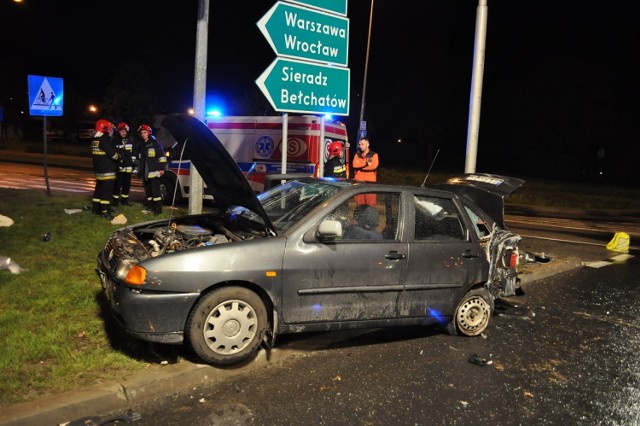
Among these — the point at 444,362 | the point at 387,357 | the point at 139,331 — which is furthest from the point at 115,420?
the point at 444,362

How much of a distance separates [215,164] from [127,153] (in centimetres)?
649

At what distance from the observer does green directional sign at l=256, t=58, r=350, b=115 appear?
7043mm

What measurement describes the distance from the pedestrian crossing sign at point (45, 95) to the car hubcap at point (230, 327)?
8.81 meters

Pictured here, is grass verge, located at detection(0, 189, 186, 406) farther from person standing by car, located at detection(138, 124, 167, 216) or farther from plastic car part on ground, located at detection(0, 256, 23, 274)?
person standing by car, located at detection(138, 124, 167, 216)

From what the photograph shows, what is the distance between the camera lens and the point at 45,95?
11.3 meters

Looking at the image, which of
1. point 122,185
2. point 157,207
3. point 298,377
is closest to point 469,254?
point 298,377

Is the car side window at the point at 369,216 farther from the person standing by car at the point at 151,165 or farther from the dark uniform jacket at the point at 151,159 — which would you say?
the dark uniform jacket at the point at 151,159

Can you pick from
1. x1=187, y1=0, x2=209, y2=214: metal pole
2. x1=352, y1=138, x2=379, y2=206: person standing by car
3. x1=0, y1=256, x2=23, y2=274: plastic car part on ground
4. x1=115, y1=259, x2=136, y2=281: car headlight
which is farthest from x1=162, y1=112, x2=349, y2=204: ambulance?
x1=115, y1=259, x2=136, y2=281: car headlight

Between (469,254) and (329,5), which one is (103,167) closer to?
(329,5)

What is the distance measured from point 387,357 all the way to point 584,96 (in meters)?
48.3

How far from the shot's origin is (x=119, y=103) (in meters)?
55.9

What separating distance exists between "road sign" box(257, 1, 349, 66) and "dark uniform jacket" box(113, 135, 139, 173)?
4.58 m

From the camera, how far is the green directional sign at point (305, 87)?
277 inches

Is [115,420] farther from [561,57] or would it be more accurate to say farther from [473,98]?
[561,57]
